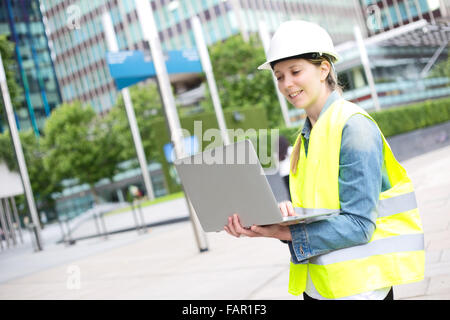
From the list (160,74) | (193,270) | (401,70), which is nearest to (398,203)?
(193,270)

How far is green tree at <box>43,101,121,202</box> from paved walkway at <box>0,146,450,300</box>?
3330 cm

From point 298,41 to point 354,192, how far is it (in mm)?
506

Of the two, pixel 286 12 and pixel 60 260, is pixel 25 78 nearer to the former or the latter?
pixel 286 12

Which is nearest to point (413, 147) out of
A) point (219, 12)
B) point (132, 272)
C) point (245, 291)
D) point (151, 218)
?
point (151, 218)

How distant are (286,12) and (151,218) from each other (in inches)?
1842

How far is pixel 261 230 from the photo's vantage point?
71.1 inches

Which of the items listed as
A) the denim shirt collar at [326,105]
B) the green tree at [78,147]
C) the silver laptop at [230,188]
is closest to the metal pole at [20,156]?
the silver laptop at [230,188]

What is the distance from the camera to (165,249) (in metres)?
10.8

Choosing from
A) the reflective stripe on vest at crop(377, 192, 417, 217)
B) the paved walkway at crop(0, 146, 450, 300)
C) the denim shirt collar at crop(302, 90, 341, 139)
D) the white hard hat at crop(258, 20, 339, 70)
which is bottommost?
the paved walkway at crop(0, 146, 450, 300)

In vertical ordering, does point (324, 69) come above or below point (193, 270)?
above

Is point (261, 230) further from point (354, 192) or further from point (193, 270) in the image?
point (193, 270)

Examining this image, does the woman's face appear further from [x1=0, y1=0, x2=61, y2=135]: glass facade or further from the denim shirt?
[x1=0, y1=0, x2=61, y2=135]: glass facade

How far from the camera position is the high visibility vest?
67.2 inches

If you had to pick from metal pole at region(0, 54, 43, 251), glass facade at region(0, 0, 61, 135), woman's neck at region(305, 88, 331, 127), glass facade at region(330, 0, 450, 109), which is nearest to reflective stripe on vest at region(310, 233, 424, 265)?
woman's neck at region(305, 88, 331, 127)
